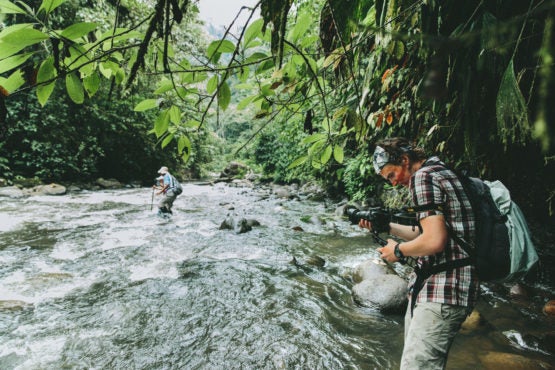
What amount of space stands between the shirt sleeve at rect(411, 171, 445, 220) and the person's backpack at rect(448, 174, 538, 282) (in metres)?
0.16

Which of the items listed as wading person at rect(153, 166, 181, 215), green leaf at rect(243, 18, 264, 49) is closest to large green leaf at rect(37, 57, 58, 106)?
→ green leaf at rect(243, 18, 264, 49)

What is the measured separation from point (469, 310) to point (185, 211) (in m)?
9.55

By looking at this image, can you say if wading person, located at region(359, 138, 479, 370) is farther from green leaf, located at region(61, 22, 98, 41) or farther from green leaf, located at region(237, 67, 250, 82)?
green leaf, located at region(61, 22, 98, 41)

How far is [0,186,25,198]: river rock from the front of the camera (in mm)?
10188

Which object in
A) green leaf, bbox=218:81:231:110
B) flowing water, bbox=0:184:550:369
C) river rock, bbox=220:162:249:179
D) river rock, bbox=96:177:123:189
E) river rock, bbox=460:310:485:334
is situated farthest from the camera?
river rock, bbox=220:162:249:179

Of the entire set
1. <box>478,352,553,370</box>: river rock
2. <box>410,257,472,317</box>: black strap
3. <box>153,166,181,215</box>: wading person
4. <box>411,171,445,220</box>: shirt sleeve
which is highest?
<box>411,171,445,220</box>: shirt sleeve

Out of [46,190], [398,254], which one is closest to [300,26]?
[398,254]

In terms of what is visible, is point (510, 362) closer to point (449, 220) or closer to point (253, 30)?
point (449, 220)

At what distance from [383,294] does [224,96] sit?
358cm

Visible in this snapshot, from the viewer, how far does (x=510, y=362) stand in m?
2.54

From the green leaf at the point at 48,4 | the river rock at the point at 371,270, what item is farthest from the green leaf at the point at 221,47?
the river rock at the point at 371,270

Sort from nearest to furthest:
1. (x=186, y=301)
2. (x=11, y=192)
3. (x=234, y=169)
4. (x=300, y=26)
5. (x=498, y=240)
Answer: (x=300, y=26), (x=498, y=240), (x=186, y=301), (x=11, y=192), (x=234, y=169)

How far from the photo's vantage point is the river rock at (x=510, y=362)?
Result: 248cm

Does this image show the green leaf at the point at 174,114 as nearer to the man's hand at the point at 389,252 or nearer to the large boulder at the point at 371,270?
the man's hand at the point at 389,252
